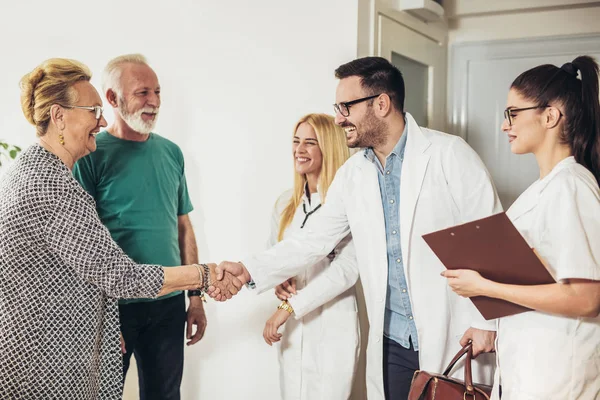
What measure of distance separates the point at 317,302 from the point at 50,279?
931mm

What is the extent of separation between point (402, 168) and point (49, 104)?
1.09m

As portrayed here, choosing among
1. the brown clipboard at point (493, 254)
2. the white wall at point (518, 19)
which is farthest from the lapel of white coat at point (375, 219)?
the white wall at point (518, 19)

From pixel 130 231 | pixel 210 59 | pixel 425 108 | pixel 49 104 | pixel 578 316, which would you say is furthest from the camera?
pixel 425 108

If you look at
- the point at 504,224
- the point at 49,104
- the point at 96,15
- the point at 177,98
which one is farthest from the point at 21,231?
the point at 96,15

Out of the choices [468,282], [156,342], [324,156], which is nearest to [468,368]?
[468,282]

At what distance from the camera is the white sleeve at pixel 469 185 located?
2039 millimetres

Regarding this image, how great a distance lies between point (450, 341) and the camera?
209 centimetres

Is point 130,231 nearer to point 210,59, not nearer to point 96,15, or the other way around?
point 210,59

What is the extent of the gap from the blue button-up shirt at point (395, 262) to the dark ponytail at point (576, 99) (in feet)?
1.94

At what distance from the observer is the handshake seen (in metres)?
2.27

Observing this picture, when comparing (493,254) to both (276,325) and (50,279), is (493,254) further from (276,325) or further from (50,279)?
(50,279)

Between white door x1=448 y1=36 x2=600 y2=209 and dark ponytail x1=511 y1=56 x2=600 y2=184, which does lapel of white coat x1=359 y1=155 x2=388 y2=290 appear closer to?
dark ponytail x1=511 y1=56 x2=600 y2=184

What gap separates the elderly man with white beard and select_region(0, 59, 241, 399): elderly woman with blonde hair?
37cm

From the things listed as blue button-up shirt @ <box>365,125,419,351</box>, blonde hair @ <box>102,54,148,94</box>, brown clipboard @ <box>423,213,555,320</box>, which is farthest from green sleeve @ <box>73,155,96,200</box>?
brown clipboard @ <box>423,213,555,320</box>
